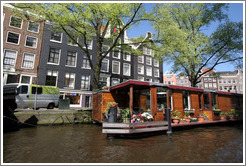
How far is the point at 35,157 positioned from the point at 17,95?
28.8 ft

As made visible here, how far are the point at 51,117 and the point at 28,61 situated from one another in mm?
11637

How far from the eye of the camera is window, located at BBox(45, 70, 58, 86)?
1866cm

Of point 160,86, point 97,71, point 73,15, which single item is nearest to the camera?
point 160,86

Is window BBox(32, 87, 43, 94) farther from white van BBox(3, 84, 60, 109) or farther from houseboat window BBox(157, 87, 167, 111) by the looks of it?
houseboat window BBox(157, 87, 167, 111)

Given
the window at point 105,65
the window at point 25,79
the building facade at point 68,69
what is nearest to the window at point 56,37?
the building facade at point 68,69

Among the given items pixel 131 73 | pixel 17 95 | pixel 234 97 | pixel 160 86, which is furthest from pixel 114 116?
pixel 131 73

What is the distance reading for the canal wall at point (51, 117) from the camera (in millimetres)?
9781

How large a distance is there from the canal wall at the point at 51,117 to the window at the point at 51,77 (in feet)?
28.8

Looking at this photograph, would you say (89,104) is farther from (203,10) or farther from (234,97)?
(203,10)

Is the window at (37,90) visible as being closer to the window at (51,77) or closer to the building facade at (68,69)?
the building facade at (68,69)

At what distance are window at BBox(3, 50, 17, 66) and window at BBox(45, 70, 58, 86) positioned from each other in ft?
13.7

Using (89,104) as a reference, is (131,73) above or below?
above

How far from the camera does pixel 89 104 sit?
67.1ft

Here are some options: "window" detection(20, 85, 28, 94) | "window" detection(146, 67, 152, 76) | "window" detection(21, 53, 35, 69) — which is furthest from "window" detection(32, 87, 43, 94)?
"window" detection(146, 67, 152, 76)
